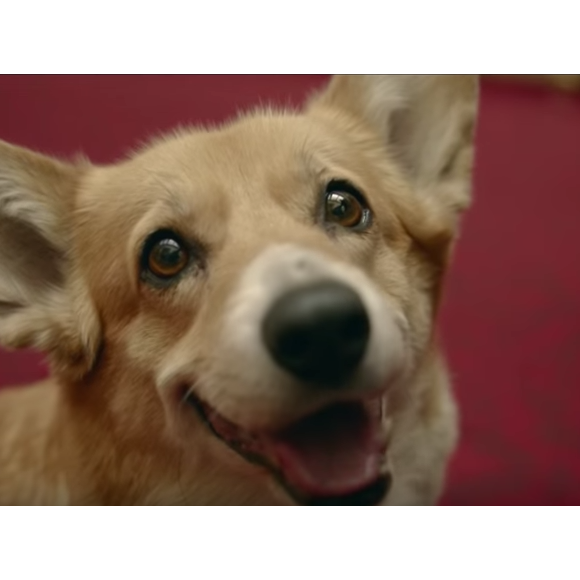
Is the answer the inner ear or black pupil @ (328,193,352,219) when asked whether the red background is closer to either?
black pupil @ (328,193,352,219)

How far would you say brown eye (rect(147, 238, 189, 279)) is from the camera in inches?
50.1

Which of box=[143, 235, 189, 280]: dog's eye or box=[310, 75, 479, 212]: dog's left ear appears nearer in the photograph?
box=[143, 235, 189, 280]: dog's eye

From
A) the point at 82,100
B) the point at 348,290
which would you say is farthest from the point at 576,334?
the point at 82,100

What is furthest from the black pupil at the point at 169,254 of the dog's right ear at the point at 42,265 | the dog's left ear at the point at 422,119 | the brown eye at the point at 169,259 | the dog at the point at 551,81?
the dog at the point at 551,81

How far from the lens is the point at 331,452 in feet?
3.75

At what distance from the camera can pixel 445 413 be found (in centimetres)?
154

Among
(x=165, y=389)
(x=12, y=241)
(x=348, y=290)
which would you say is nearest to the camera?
(x=348, y=290)

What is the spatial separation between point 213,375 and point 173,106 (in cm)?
249

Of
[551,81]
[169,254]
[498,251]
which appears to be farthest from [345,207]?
[551,81]

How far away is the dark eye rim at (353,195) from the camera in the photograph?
1322mm

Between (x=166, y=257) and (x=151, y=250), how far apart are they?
0.04m

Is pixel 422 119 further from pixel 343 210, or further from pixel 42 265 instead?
pixel 42 265

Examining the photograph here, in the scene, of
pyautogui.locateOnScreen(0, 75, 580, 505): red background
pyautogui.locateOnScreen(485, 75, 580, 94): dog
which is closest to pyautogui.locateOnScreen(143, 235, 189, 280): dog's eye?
pyautogui.locateOnScreen(0, 75, 580, 505): red background

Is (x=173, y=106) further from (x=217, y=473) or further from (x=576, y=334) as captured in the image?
(x=217, y=473)
